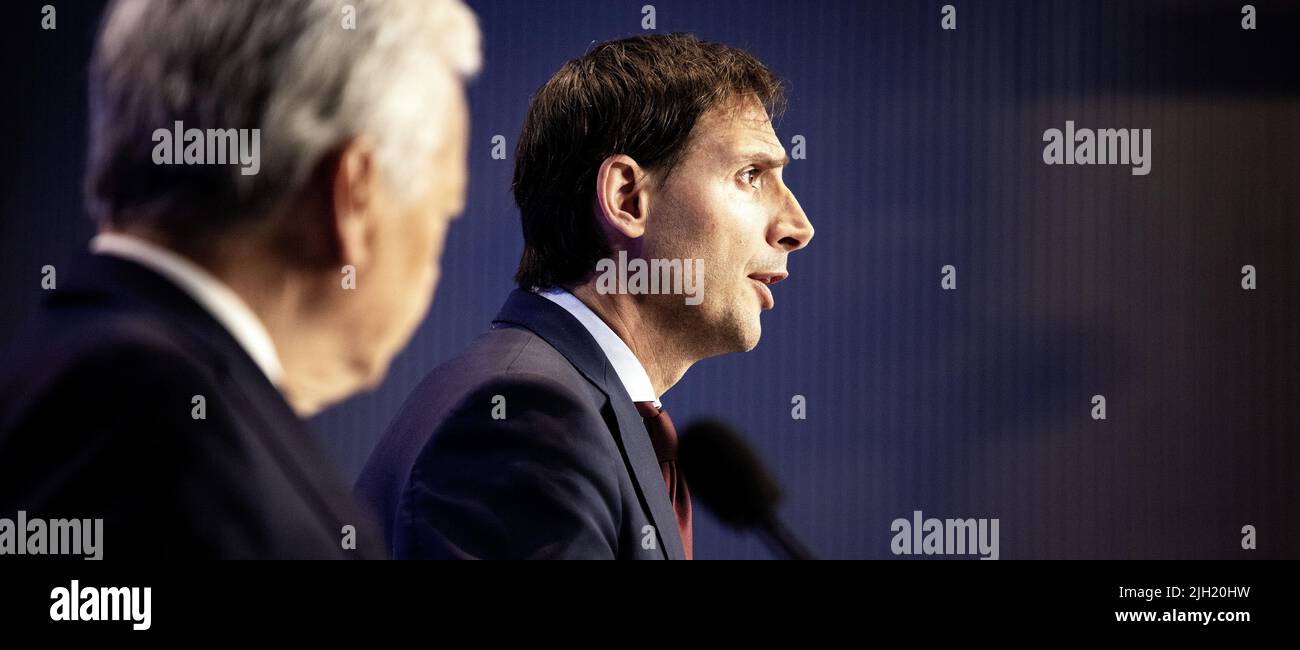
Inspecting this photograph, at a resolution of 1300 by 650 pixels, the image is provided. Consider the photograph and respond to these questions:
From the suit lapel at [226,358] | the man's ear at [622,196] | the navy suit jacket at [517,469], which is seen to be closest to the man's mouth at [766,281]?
the man's ear at [622,196]

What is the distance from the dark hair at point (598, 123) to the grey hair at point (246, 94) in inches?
38.5

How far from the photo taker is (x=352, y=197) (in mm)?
992

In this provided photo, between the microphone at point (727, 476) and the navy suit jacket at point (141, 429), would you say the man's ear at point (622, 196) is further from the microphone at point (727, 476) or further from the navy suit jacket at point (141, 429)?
the navy suit jacket at point (141, 429)

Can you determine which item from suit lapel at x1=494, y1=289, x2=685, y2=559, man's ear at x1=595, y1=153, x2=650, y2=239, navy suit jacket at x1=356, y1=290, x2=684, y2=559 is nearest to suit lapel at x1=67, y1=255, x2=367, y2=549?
navy suit jacket at x1=356, y1=290, x2=684, y2=559

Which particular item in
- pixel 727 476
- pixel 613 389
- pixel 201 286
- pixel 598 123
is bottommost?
pixel 727 476

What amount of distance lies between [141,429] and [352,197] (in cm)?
27

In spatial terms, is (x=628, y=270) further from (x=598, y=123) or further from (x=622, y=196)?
(x=598, y=123)

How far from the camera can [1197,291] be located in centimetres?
215

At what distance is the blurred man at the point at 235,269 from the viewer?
2.71ft

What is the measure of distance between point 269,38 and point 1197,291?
174cm

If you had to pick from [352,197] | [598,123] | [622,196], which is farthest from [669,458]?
[352,197]
